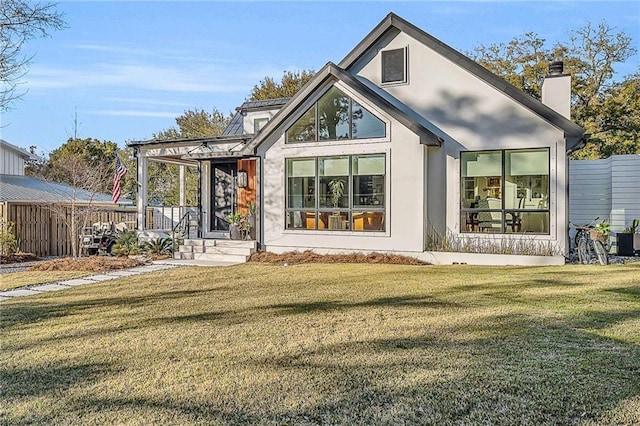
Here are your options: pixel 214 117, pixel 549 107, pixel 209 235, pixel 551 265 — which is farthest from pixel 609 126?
pixel 214 117

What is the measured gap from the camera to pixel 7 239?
50.1ft

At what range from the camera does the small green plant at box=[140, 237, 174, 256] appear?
14.2m

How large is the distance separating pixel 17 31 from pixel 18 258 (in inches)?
353

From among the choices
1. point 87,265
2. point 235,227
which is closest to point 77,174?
point 87,265

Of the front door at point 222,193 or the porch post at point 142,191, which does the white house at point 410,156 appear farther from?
the porch post at point 142,191

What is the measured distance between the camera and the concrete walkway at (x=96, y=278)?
28.1 ft

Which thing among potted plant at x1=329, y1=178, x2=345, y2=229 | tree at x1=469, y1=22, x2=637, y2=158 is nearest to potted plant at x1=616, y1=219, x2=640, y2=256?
potted plant at x1=329, y1=178, x2=345, y2=229

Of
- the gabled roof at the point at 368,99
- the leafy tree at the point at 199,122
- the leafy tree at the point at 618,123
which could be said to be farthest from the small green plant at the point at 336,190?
the leafy tree at the point at 199,122

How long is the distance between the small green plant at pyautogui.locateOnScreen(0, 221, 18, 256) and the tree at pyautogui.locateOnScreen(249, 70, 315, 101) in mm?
19371

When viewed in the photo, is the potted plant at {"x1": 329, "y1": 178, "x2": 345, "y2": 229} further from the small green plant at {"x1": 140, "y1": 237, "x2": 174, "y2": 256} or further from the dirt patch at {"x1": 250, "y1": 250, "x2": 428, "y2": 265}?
the small green plant at {"x1": 140, "y1": 237, "x2": 174, "y2": 256}

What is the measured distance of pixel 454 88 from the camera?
1260cm

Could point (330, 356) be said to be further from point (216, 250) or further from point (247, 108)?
point (247, 108)

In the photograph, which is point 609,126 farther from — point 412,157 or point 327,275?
point 327,275

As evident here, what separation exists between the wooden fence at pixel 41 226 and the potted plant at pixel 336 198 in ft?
27.9
